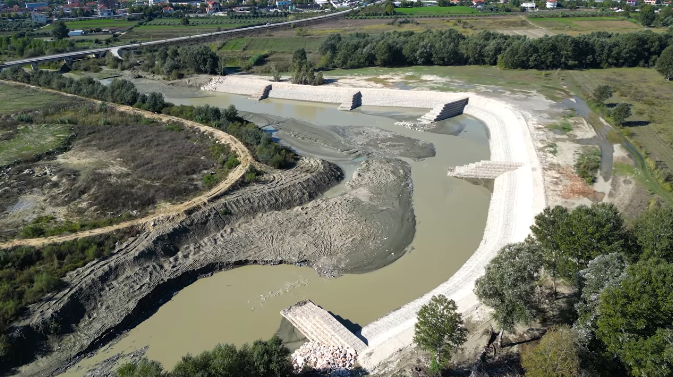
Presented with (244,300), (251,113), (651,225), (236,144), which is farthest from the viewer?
(251,113)

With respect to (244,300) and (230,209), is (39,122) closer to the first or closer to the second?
(230,209)

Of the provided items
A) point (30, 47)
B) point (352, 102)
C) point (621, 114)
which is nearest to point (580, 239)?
point (621, 114)

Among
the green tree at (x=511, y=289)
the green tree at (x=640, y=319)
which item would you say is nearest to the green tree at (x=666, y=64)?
the green tree at (x=640, y=319)

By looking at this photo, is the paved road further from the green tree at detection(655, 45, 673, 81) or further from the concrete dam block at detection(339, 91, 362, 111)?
the green tree at detection(655, 45, 673, 81)

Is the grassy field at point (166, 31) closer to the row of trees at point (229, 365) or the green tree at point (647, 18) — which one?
the green tree at point (647, 18)

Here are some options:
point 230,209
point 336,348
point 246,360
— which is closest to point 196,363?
point 246,360
